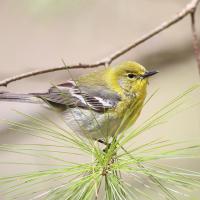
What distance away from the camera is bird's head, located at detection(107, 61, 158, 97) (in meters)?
2.66

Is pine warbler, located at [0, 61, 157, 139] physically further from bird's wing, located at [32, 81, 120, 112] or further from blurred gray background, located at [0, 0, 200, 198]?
blurred gray background, located at [0, 0, 200, 198]

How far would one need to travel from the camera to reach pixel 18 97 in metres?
2.66

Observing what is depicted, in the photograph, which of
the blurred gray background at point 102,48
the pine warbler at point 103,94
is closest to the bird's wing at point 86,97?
the pine warbler at point 103,94

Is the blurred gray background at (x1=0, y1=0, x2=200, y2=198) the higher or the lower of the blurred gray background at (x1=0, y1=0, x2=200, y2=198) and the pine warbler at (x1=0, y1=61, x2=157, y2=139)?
the higher

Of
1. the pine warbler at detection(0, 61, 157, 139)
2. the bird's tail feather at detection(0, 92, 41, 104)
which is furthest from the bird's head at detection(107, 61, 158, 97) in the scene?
Answer: the bird's tail feather at detection(0, 92, 41, 104)

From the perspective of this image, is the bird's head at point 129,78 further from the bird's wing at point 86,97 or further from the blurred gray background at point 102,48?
the blurred gray background at point 102,48

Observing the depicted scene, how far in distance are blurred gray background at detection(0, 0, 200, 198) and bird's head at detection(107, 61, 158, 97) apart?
38 cm

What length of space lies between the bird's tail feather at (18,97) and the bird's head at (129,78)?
13.6 inches

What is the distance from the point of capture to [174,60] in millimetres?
3338

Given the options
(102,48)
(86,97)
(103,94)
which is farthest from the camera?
(102,48)

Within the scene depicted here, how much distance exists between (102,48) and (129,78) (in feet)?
4.97

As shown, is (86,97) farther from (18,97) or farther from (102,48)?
(102,48)

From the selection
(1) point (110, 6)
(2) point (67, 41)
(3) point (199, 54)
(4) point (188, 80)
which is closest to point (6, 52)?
(2) point (67, 41)

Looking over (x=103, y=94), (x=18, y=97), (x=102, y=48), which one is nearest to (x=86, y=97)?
(x=103, y=94)
